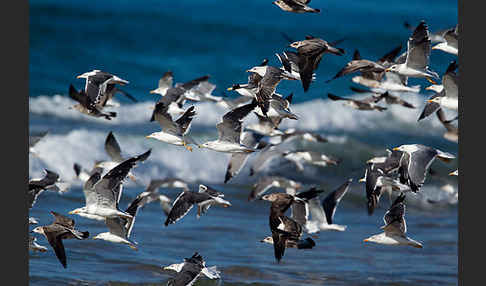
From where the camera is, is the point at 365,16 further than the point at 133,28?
Yes

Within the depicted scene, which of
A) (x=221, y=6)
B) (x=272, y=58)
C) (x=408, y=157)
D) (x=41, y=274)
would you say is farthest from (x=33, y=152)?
(x=221, y=6)

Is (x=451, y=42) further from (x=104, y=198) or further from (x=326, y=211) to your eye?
(x=104, y=198)

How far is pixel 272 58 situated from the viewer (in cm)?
2541

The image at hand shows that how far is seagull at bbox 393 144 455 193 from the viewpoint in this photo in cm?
732

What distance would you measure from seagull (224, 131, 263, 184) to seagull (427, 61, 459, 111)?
2.32 meters

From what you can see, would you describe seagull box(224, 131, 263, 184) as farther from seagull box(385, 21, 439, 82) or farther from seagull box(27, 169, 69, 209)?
seagull box(385, 21, 439, 82)

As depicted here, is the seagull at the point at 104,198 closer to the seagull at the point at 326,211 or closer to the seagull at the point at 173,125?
the seagull at the point at 173,125

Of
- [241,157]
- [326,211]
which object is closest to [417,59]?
[326,211]

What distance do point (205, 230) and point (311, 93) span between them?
12.3 meters

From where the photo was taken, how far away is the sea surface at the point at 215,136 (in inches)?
360

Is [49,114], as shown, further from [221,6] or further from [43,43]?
[221,6]

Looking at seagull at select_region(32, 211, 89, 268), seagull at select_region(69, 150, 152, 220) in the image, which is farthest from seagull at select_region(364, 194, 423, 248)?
seagull at select_region(32, 211, 89, 268)

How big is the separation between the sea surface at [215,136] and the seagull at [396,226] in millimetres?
1030

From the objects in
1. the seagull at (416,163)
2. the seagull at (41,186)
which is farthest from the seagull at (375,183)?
the seagull at (41,186)
